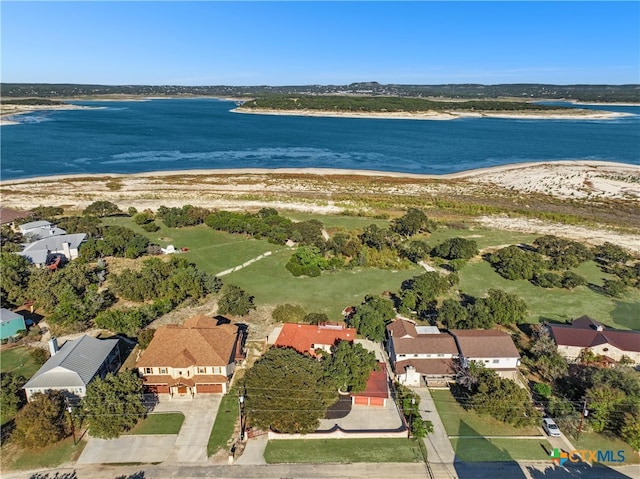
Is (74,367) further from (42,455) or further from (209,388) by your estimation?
(209,388)

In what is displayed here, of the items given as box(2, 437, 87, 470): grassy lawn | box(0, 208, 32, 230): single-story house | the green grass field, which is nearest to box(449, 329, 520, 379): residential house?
the green grass field

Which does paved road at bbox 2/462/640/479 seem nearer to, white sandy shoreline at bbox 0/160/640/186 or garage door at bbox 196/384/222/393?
garage door at bbox 196/384/222/393

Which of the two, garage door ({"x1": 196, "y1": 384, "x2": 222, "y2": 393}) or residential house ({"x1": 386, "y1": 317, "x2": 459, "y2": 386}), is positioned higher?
residential house ({"x1": 386, "y1": 317, "x2": 459, "y2": 386})

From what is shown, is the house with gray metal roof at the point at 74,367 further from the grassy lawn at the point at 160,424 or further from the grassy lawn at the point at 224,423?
the grassy lawn at the point at 224,423

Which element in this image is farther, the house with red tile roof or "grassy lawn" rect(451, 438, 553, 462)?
the house with red tile roof

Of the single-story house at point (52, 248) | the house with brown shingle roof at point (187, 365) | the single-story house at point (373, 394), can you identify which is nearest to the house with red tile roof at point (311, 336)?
the house with brown shingle roof at point (187, 365)

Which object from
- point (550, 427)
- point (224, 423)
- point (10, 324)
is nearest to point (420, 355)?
point (550, 427)

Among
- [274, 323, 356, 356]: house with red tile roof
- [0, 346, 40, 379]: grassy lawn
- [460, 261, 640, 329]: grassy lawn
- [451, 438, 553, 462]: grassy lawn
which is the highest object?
[274, 323, 356, 356]: house with red tile roof

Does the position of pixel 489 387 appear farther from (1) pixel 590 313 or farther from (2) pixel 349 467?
(1) pixel 590 313
